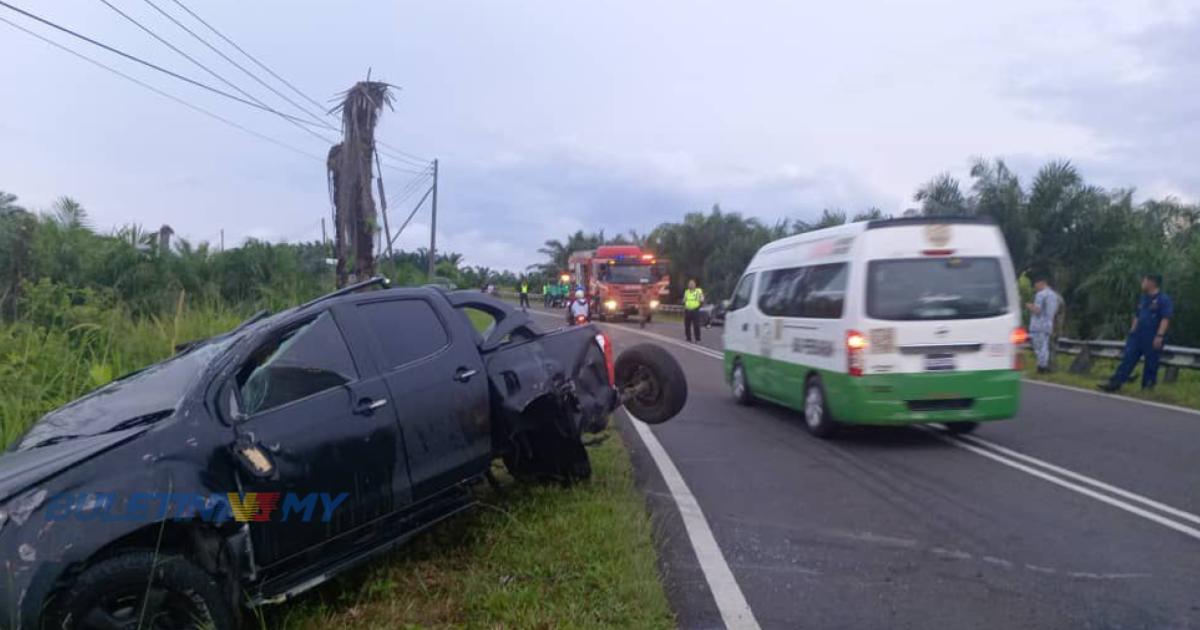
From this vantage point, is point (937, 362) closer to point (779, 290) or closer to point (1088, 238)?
point (779, 290)

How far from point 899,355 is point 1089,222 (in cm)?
2070

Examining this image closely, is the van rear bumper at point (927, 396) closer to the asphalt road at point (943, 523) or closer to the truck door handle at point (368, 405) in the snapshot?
the asphalt road at point (943, 523)

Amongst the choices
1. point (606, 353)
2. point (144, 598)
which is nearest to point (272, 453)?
point (144, 598)

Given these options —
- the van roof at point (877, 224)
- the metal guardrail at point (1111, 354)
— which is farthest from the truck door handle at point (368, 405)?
the metal guardrail at point (1111, 354)

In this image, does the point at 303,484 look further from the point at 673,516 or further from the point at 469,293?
the point at 673,516

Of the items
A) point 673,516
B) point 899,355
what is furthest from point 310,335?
point 899,355

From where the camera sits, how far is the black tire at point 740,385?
11.7 metres

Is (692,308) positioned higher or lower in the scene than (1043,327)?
higher

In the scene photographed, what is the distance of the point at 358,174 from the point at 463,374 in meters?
13.3

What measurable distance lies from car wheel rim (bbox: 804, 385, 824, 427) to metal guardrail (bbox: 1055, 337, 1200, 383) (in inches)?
290

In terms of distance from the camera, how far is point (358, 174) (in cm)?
1784

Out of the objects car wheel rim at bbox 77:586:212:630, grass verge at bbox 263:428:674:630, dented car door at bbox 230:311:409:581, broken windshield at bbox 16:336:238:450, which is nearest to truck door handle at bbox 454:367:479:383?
dented car door at bbox 230:311:409:581

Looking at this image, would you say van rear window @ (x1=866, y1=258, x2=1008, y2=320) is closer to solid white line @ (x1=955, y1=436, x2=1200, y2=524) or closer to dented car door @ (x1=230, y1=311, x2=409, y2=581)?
solid white line @ (x1=955, y1=436, x2=1200, y2=524)

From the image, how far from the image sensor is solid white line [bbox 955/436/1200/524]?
6355 mm
